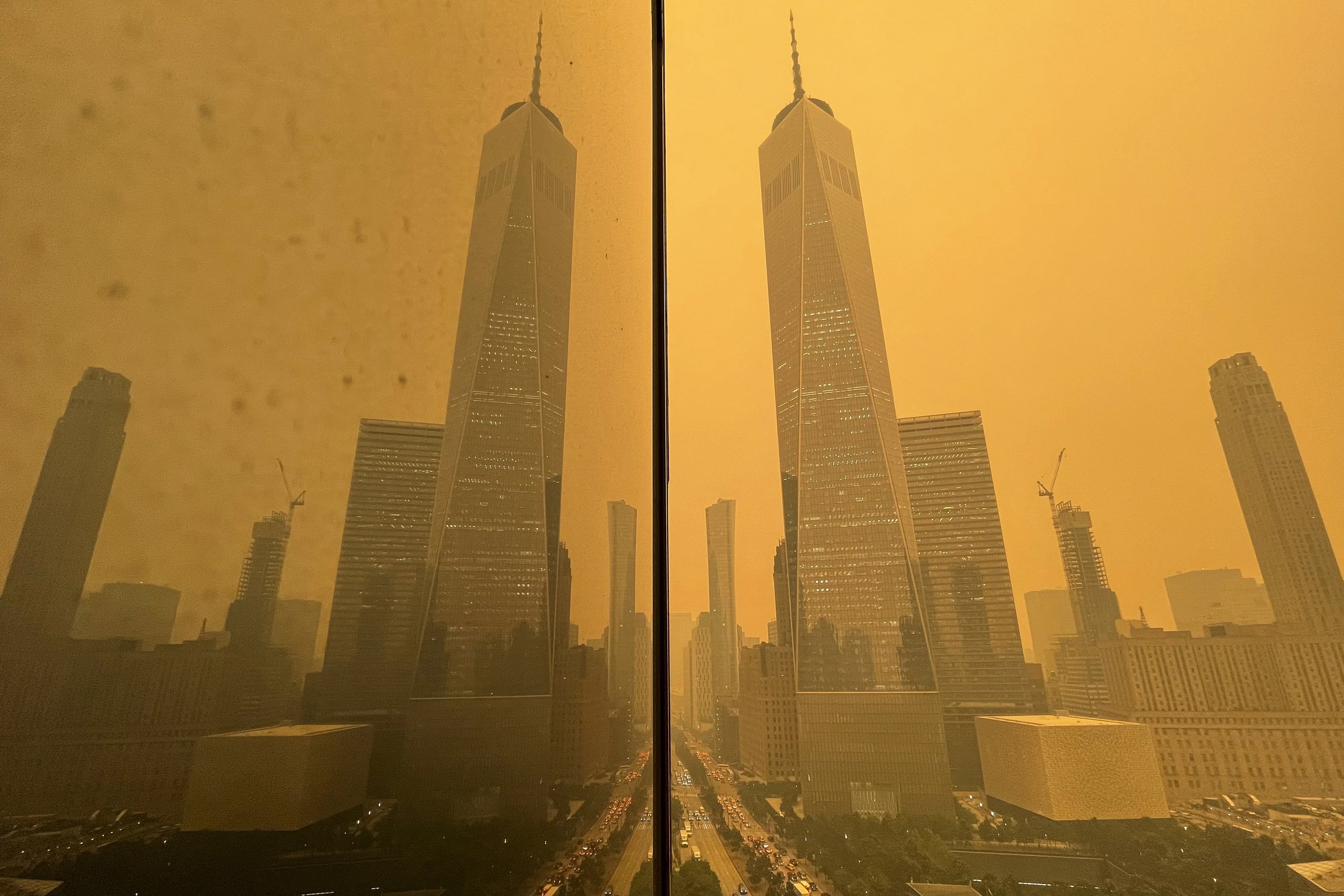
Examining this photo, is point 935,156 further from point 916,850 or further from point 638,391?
point 916,850

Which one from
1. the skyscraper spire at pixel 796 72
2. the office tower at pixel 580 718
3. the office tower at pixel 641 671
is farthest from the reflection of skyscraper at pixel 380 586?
the skyscraper spire at pixel 796 72

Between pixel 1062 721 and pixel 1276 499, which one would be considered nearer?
pixel 1276 499

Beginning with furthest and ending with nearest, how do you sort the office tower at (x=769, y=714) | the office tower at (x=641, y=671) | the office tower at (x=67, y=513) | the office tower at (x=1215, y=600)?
the office tower at (x=641, y=671), the office tower at (x=769, y=714), the office tower at (x=1215, y=600), the office tower at (x=67, y=513)

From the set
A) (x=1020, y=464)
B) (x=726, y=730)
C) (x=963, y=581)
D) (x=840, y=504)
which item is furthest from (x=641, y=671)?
(x=1020, y=464)

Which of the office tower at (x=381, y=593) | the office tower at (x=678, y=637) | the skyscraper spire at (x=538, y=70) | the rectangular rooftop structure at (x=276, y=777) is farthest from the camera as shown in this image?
the office tower at (x=678, y=637)

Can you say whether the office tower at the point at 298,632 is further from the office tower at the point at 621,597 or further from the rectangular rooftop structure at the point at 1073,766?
the rectangular rooftop structure at the point at 1073,766

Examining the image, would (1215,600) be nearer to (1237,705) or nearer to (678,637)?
(1237,705)

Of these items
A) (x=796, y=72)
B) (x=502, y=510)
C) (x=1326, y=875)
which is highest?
(x=796, y=72)
